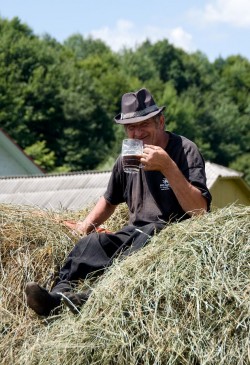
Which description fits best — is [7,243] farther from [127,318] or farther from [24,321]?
[127,318]

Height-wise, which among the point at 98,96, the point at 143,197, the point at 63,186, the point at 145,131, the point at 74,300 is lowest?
the point at 98,96

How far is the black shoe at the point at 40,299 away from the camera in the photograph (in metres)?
5.34

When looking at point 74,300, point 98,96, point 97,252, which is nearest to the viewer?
point 74,300

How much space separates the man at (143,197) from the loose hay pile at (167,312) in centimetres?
23

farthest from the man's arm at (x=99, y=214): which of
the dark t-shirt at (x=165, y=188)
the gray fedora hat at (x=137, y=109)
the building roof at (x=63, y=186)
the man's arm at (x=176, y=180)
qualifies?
the building roof at (x=63, y=186)

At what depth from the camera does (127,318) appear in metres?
4.71

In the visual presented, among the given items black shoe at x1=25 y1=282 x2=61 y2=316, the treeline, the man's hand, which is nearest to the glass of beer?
the man's hand

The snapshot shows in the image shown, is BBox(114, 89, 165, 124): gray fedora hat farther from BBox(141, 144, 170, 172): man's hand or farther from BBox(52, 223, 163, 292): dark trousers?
BBox(52, 223, 163, 292): dark trousers

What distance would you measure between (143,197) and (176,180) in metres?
0.57

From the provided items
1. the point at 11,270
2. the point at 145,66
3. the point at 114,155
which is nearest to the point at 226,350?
the point at 11,270

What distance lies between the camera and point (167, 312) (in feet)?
15.3

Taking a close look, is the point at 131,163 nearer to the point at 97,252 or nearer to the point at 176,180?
the point at 176,180

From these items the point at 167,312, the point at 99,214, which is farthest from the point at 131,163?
the point at 167,312

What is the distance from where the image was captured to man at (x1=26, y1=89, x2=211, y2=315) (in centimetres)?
555
